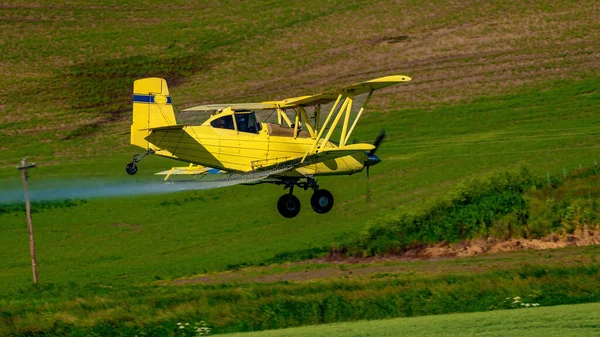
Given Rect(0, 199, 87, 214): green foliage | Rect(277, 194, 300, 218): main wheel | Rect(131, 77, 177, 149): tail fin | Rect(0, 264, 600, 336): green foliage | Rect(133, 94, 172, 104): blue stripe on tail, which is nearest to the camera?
Rect(0, 264, 600, 336): green foliage

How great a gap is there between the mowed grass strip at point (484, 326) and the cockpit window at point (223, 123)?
889cm

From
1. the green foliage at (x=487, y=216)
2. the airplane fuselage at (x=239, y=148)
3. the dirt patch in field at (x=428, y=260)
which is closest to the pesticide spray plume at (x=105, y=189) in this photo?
the airplane fuselage at (x=239, y=148)

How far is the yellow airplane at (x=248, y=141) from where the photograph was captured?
133ft

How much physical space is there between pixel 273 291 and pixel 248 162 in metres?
4.91

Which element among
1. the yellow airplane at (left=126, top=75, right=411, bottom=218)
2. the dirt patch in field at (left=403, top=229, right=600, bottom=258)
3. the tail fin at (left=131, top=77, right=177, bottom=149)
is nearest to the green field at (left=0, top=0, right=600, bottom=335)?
the tail fin at (left=131, top=77, right=177, bottom=149)

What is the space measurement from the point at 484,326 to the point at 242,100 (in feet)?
163

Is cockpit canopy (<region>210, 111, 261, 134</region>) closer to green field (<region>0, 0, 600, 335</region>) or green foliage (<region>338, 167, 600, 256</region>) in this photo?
green field (<region>0, 0, 600, 335</region>)

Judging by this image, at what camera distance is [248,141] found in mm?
41094

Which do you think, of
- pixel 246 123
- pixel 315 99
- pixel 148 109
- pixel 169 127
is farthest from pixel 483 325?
pixel 148 109

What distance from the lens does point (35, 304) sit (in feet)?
143

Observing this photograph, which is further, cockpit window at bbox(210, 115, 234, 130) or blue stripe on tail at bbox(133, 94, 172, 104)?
blue stripe on tail at bbox(133, 94, 172, 104)

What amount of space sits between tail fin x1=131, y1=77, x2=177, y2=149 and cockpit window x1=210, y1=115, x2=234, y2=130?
1468 millimetres

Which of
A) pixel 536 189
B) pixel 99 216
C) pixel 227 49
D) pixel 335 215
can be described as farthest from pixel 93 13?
pixel 536 189

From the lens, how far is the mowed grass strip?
3045 centimetres
